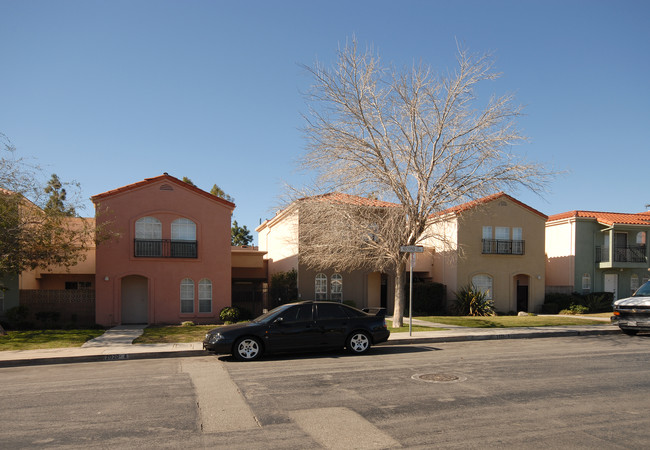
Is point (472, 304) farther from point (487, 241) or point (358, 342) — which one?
point (358, 342)

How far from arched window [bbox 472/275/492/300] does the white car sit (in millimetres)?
10876

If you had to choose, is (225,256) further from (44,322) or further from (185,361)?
(185,361)

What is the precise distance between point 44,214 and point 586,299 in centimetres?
2770

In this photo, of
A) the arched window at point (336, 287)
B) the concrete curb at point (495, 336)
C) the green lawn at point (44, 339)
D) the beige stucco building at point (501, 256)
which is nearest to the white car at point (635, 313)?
the concrete curb at point (495, 336)

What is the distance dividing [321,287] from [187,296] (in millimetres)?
6879

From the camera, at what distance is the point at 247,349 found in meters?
11.7

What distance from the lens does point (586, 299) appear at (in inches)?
1138

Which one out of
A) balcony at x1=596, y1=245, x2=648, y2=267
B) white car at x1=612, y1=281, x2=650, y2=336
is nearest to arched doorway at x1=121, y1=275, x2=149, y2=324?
white car at x1=612, y1=281, x2=650, y2=336

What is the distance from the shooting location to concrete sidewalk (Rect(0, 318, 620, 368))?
493 inches

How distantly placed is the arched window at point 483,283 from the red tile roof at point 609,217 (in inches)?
289

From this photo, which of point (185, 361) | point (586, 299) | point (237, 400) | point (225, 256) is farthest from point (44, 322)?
point (586, 299)

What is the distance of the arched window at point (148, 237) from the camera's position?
2192cm

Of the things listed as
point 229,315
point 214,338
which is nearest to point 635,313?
point 214,338

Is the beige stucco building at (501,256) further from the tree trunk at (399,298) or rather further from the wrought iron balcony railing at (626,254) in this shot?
the tree trunk at (399,298)
